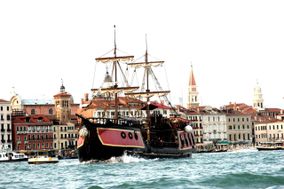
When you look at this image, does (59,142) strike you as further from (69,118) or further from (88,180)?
(88,180)

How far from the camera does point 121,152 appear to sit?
79.6 meters

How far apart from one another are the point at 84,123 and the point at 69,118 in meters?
92.6

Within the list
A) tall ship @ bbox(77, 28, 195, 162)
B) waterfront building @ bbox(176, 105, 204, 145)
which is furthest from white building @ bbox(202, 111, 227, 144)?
tall ship @ bbox(77, 28, 195, 162)

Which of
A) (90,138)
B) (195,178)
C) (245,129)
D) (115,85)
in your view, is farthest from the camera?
(245,129)

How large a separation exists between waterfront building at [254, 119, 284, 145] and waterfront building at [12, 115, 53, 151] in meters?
50.9

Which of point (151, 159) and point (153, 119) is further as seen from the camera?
point (153, 119)

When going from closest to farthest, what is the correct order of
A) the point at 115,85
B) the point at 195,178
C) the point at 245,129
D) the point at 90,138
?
1. the point at 195,178
2. the point at 90,138
3. the point at 115,85
4. the point at 245,129

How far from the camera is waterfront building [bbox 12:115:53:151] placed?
153m

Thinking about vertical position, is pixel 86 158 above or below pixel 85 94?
below

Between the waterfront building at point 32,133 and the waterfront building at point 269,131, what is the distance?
5091 centimetres

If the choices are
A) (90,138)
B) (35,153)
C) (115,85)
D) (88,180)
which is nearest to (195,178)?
(88,180)

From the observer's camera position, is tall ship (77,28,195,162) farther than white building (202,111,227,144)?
No

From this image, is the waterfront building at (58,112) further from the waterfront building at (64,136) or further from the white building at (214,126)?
the white building at (214,126)

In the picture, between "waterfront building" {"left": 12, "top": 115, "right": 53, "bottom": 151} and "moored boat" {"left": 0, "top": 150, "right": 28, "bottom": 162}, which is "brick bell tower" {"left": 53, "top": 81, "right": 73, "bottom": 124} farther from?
"moored boat" {"left": 0, "top": 150, "right": 28, "bottom": 162}
